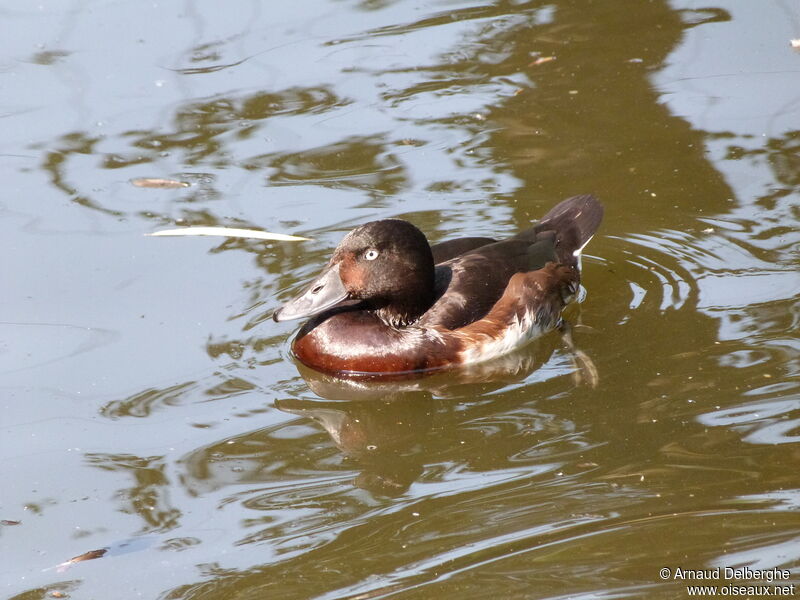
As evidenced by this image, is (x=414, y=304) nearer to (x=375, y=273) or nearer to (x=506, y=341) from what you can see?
(x=375, y=273)

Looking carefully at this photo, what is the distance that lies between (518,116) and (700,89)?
4.76 ft

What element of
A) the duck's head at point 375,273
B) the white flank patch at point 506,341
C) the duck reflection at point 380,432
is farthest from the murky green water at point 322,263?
the duck's head at point 375,273

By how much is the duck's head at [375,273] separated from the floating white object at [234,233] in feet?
3.05

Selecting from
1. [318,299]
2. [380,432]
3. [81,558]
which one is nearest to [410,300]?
[318,299]

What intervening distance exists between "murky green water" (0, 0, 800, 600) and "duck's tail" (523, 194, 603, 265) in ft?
0.99

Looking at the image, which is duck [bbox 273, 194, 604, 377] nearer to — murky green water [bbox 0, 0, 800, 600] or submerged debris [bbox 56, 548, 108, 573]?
murky green water [bbox 0, 0, 800, 600]

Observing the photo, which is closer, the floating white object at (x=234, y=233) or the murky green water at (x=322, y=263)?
the murky green water at (x=322, y=263)

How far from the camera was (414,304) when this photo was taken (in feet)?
20.6

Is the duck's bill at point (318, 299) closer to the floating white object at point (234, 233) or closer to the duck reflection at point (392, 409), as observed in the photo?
the duck reflection at point (392, 409)

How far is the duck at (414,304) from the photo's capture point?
20.1 ft

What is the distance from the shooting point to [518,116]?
8500 mm

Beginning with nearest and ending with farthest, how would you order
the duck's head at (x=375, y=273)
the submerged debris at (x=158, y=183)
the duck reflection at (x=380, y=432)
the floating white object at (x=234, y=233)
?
the duck reflection at (x=380, y=432) < the duck's head at (x=375, y=273) < the floating white object at (x=234, y=233) < the submerged debris at (x=158, y=183)

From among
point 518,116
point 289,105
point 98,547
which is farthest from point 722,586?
point 289,105

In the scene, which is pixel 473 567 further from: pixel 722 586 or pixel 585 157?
pixel 585 157
